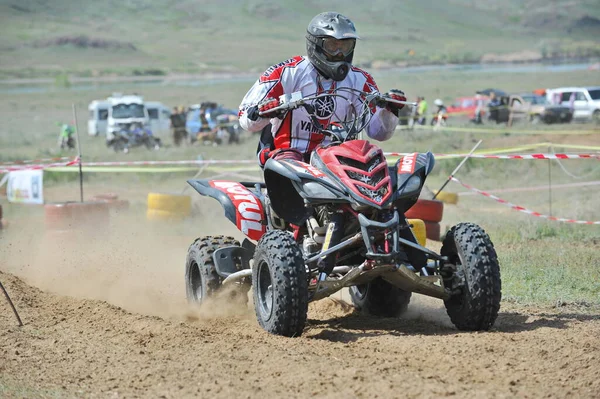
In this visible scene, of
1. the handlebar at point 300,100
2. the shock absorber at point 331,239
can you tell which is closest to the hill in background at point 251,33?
the handlebar at point 300,100

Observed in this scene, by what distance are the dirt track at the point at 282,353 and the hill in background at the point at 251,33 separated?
71.8 metres

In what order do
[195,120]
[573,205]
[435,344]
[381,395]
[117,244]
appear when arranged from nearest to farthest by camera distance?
1. [381,395]
2. [435,344]
3. [117,244]
4. [573,205]
5. [195,120]

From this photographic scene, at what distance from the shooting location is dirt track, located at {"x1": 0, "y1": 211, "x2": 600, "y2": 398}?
4.93 m

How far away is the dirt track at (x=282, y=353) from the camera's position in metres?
4.93

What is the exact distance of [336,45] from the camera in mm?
6984

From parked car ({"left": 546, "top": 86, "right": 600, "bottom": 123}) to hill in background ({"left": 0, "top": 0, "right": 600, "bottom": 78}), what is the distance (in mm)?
45085

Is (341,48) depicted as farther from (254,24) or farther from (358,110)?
(254,24)

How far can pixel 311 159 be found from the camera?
6.72 meters

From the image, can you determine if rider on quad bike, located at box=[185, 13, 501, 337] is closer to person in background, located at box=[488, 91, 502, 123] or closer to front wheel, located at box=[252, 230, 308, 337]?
front wheel, located at box=[252, 230, 308, 337]

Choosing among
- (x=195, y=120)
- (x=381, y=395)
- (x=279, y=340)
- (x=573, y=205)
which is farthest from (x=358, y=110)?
(x=195, y=120)

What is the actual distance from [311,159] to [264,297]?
1.02m

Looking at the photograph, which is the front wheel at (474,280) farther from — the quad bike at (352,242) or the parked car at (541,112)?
the parked car at (541,112)

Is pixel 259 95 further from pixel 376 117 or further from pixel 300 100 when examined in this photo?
pixel 376 117

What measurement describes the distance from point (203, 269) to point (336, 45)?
2.07 m
